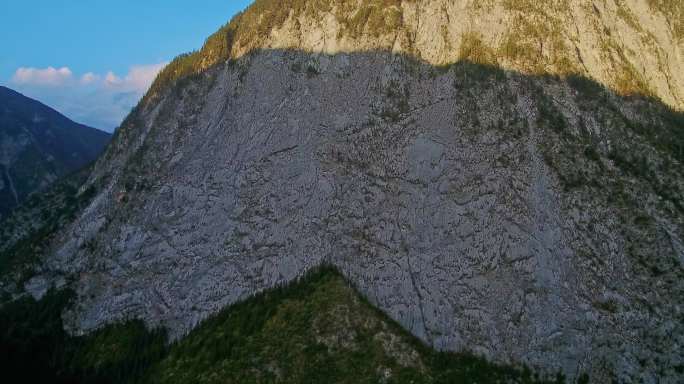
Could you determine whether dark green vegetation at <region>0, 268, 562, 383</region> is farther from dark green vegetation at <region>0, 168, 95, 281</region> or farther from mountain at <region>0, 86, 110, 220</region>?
mountain at <region>0, 86, 110, 220</region>

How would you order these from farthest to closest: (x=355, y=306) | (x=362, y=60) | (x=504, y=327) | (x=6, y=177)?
(x=6, y=177)
(x=362, y=60)
(x=355, y=306)
(x=504, y=327)

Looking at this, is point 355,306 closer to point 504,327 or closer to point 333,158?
point 504,327

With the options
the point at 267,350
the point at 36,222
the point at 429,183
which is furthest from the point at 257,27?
the point at 36,222

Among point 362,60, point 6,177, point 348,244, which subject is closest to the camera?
point 348,244

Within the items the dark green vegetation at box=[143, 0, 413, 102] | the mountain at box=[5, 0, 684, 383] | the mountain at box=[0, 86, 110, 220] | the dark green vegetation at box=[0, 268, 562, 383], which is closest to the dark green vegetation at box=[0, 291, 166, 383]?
the dark green vegetation at box=[0, 268, 562, 383]

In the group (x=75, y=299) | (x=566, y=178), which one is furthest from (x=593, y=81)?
(x=75, y=299)
